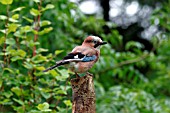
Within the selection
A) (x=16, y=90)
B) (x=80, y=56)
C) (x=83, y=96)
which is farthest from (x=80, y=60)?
(x=16, y=90)

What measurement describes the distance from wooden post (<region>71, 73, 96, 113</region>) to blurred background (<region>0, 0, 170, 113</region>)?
0.32 m

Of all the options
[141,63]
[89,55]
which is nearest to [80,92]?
[89,55]

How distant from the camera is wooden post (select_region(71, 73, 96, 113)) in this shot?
2.54m

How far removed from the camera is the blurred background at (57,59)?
3.14 meters

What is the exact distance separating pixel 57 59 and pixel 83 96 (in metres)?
1.83

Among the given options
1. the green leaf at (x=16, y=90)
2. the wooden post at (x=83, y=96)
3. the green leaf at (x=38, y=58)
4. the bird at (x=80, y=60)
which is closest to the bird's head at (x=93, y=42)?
the bird at (x=80, y=60)

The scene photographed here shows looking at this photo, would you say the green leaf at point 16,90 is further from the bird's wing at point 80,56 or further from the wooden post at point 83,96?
the wooden post at point 83,96

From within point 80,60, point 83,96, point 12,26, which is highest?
point 12,26

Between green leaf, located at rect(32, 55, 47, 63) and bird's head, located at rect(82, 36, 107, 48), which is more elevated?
bird's head, located at rect(82, 36, 107, 48)

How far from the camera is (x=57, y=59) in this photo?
4.36 m

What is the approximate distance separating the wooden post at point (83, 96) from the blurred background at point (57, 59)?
32cm

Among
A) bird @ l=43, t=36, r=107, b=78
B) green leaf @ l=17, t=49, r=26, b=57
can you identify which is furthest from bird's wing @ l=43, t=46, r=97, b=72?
green leaf @ l=17, t=49, r=26, b=57

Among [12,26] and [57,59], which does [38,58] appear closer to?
[12,26]

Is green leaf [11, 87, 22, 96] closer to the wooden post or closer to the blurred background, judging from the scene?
the blurred background
